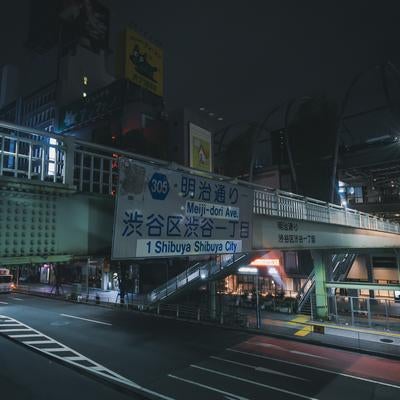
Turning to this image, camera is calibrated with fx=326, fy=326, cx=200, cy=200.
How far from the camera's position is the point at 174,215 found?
7379 millimetres

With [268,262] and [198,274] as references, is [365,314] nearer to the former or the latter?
[268,262]

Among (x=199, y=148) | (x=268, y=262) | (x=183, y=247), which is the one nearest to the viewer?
(x=183, y=247)

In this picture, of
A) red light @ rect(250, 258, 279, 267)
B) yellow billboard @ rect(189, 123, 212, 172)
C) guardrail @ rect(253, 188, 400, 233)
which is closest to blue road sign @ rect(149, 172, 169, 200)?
guardrail @ rect(253, 188, 400, 233)

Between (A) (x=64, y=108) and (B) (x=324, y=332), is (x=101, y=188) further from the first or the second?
(A) (x=64, y=108)

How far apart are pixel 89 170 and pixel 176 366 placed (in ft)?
31.0

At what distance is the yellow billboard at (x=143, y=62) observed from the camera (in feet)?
159

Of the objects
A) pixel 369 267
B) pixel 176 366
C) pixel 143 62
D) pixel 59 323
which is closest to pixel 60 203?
pixel 176 366

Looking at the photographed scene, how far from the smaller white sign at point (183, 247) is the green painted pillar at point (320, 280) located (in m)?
17.0

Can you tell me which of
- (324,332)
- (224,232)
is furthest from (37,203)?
(324,332)

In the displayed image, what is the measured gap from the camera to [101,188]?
24.2 ft

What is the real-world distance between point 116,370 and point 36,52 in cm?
7615

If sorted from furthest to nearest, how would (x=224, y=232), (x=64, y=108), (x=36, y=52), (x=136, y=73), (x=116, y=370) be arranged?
(x=36, y=52) → (x=64, y=108) → (x=136, y=73) → (x=116, y=370) → (x=224, y=232)

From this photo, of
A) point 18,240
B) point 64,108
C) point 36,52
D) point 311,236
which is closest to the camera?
point 18,240

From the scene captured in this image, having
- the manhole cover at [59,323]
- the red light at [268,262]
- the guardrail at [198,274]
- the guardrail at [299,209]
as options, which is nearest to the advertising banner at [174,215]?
the guardrail at [299,209]
